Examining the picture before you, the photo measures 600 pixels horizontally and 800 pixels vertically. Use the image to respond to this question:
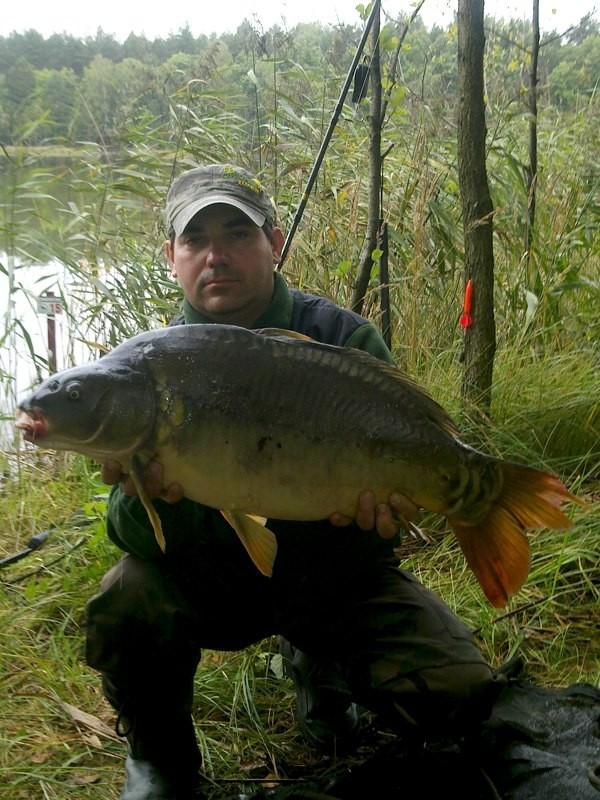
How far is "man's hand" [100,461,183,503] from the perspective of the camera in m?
1.48

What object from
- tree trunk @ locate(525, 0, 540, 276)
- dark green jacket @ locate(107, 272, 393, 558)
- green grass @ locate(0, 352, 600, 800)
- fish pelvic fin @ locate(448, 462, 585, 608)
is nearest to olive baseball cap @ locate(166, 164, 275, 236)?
dark green jacket @ locate(107, 272, 393, 558)

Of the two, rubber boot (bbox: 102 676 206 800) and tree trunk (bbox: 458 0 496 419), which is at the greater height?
tree trunk (bbox: 458 0 496 419)

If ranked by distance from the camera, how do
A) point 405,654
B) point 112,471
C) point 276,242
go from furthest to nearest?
point 276,242 → point 405,654 → point 112,471

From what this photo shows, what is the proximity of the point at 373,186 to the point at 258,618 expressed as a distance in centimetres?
172

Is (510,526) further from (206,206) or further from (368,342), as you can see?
(206,206)

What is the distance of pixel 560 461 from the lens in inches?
108

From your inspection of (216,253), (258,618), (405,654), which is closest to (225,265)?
(216,253)

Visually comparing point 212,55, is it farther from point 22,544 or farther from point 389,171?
point 22,544

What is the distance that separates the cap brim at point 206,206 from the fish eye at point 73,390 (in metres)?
0.69

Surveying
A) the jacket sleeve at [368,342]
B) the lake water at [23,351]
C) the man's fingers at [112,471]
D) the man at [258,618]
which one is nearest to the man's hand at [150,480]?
the man's fingers at [112,471]

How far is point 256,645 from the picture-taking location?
2.31m

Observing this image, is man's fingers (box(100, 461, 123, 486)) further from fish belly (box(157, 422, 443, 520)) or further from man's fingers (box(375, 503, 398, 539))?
man's fingers (box(375, 503, 398, 539))

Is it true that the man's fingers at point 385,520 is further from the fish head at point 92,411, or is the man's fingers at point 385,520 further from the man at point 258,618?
the fish head at point 92,411

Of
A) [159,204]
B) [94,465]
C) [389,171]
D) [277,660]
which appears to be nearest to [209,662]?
[277,660]
